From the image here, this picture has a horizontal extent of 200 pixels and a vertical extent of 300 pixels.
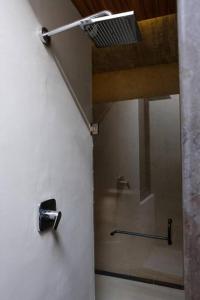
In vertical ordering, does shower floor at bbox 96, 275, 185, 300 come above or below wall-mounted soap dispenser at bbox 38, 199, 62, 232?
→ below

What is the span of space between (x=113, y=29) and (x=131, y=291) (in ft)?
7.13

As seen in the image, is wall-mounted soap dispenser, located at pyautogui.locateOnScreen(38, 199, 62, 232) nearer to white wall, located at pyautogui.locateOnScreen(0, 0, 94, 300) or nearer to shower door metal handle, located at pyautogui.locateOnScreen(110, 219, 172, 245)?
white wall, located at pyautogui.locateOnScreen(0, 0, 94, 300)

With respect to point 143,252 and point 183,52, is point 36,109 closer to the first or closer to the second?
point 183,52

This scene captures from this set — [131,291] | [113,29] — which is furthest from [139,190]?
[113,29]

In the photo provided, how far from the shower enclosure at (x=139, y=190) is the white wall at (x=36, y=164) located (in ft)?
3.65

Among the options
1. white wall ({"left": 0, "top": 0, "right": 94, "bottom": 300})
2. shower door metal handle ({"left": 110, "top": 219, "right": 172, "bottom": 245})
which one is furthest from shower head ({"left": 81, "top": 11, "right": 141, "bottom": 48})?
shower door metal handle ({"left": 110, "top": 219, "right": 172, "bottom": 245})

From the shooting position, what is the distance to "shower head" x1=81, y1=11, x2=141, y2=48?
89 cm

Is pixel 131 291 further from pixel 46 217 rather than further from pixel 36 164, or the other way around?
pixel 36 164

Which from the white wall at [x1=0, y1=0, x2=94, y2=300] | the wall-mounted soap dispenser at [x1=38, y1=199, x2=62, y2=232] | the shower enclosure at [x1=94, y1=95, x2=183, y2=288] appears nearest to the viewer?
the white wall at [x1=0, y1=0, x2=94, y2=300]

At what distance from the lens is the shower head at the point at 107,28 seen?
89 centimetres

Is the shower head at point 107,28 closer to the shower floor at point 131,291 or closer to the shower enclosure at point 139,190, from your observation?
the shower enclosure at point 139,190

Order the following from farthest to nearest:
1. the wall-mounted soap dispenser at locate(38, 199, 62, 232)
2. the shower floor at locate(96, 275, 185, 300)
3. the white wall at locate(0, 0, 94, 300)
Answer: the shower floor at locate(96, 275, 185, 300)
the wall-mounted soap dispenser at locate(38, 199, 62, 232)
the white wall at locate(0, 0, 94, 300)

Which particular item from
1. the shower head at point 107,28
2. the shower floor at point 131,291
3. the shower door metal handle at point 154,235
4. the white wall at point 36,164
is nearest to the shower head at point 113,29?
the shower head at point 107,28

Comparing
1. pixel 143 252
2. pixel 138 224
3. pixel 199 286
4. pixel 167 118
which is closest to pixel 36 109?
pixel 199 286
